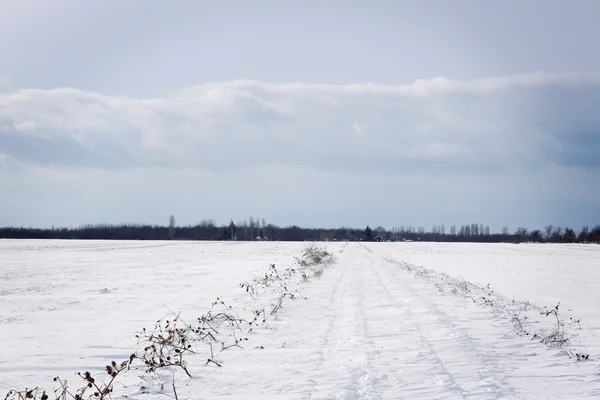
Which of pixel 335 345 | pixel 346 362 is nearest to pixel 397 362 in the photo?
pixel 346 362

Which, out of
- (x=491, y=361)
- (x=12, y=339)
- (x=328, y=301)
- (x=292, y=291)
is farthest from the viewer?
(x=292, y=291)

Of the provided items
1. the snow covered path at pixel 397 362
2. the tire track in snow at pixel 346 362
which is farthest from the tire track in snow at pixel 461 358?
the tire track in snow at pixel 346 362

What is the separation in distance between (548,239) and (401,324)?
137858 mm

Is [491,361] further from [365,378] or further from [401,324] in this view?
[401,324]

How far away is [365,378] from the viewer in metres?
6.02

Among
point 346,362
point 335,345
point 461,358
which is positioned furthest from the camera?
point 335,345

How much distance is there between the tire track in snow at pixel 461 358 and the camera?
5.67 meters

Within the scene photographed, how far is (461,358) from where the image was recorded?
23.4ft

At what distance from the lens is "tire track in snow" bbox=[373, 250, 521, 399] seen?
5668 mm

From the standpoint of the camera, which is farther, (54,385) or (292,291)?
(292,291)

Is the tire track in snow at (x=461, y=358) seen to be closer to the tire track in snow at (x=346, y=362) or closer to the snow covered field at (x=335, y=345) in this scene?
the snow covered field at (x=335, y=345)

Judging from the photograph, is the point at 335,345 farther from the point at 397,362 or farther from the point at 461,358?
the point at 461,358

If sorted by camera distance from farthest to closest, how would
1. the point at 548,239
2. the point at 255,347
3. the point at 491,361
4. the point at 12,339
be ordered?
the point at 548,239 < the point at 12,339 < the point at 255,347 < the point at 491,361

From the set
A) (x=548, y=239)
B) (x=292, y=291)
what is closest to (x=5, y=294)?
(x=292, y=291)
